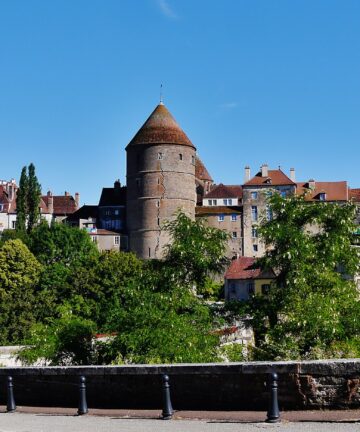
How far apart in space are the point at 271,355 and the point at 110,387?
6.10 metres

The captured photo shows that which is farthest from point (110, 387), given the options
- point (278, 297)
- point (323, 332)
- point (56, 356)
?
point (278, 297)

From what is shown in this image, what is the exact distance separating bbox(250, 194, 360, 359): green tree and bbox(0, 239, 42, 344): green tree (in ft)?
82.0

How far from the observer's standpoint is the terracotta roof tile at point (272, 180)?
89.1 m

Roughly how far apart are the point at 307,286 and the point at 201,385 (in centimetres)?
895

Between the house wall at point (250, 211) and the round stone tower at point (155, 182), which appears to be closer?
the round stone tower at point (155, 182)

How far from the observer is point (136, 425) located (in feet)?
35.7

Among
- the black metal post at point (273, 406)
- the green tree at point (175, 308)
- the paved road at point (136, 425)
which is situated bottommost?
the paved road at point (136, 425)

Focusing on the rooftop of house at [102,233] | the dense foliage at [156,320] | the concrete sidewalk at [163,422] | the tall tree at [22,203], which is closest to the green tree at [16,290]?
the tall tree at [22,203]

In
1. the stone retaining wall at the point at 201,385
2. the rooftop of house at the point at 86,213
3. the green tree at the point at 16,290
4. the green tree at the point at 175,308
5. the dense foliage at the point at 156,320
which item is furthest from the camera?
the rooftop of house at the point at 86,213

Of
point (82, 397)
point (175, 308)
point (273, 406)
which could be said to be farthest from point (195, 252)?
point (273, 406)

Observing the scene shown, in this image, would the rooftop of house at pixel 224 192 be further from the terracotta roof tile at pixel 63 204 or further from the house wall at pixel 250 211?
the terracotta roof tile at pixel 63 204

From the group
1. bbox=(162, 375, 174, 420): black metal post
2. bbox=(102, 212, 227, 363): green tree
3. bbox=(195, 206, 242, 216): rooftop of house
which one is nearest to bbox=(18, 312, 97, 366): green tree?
bbox=(102, 212, 227, 363): green tree

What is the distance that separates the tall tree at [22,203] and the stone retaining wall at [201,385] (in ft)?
225

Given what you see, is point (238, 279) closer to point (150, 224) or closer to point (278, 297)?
point (150, 224)
